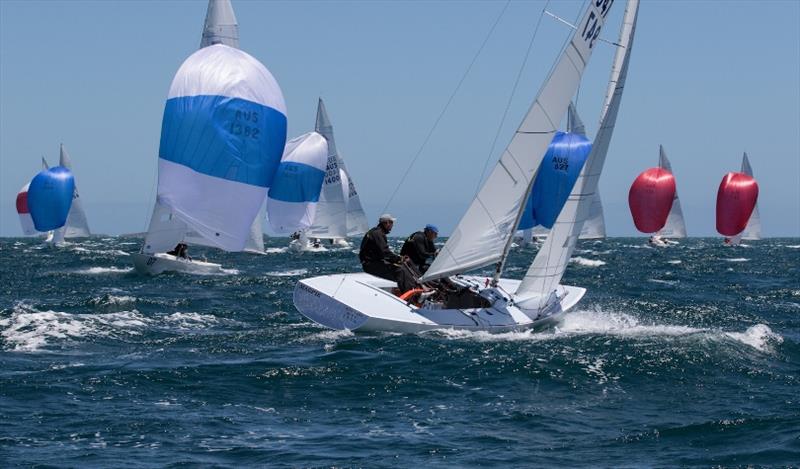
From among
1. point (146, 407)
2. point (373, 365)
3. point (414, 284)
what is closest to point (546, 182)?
point (414, 284)

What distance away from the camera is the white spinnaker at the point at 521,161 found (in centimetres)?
1752

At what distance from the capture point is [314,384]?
12805 mm

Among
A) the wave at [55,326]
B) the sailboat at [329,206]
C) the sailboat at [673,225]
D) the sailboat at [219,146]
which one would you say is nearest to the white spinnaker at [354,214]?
the sailboat at [329,206]

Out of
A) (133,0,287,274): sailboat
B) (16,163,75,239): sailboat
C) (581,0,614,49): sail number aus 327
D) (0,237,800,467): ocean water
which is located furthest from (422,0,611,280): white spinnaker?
(16,163,75,239): sailboat

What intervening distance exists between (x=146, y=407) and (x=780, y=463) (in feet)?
20.5

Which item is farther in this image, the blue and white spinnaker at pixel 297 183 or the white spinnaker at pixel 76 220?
the white spinnaker at pixel 76 220

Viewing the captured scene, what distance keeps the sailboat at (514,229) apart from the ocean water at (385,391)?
0.60m

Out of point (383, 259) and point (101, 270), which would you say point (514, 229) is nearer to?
point (383, 259)

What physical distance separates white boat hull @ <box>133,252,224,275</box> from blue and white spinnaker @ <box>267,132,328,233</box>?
1761 cm

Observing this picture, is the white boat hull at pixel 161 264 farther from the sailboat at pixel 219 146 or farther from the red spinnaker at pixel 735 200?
the red spinnaker at pixel 735 200

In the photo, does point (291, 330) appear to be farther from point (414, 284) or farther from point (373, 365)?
point (373, 365)

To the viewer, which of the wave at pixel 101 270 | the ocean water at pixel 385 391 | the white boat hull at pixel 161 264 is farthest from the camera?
the wave at pixel 101 270

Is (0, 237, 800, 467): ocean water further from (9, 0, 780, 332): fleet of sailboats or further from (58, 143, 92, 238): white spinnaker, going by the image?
(58, 143, 92, 238): white spinnaker

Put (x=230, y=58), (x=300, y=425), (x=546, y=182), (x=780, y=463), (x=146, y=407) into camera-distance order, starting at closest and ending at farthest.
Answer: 1. (x=780, y=463)
2. (x=300, y=425)
3. (x=146, y=407)
4. (x=230, y=58)
5. (x=546, y=182)
